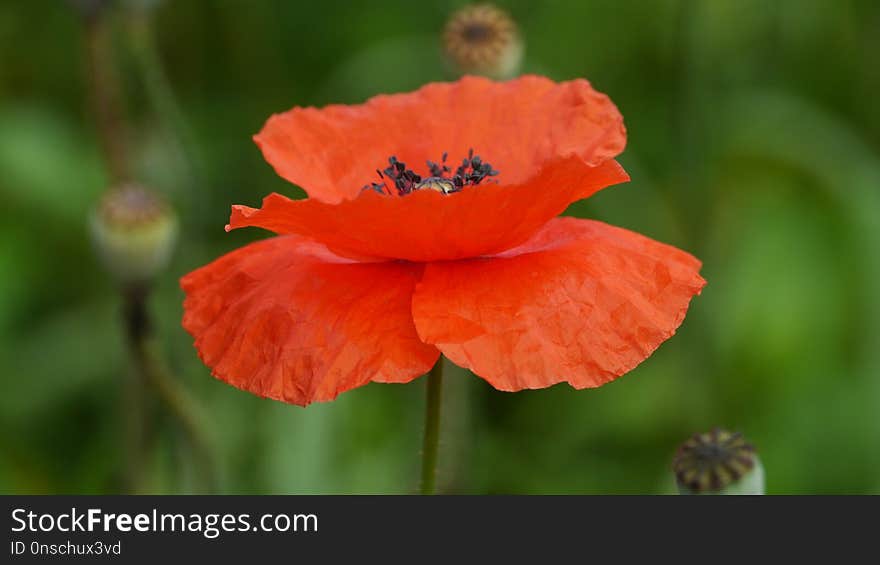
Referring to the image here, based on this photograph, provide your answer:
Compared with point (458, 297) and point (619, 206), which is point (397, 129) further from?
point (619, 206)

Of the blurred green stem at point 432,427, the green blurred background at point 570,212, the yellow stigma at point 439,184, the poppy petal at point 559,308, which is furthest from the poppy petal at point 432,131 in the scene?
the green blurred background at point 570,212

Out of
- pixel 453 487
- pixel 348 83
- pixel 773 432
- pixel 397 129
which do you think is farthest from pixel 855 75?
pixel 397 129

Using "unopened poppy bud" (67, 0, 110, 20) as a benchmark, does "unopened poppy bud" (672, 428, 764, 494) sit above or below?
below

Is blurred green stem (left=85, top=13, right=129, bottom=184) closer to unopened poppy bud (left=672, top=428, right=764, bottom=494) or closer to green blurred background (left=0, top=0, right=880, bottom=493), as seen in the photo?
green blurred background (left=0, top=0, right=880, bottom=493)

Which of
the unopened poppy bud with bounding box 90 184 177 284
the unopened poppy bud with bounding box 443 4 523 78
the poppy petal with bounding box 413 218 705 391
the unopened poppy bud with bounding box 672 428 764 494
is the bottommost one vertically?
the unopened poppy bud with bounding box 672 428 764 494

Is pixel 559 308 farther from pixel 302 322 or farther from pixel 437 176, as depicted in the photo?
pixel 437 176

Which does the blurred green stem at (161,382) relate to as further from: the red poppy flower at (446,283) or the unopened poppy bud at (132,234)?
the red poppy flower at (446,283)

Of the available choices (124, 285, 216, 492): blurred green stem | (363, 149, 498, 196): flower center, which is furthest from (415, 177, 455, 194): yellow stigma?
(124, 285, 216, 492): blurred green stem
